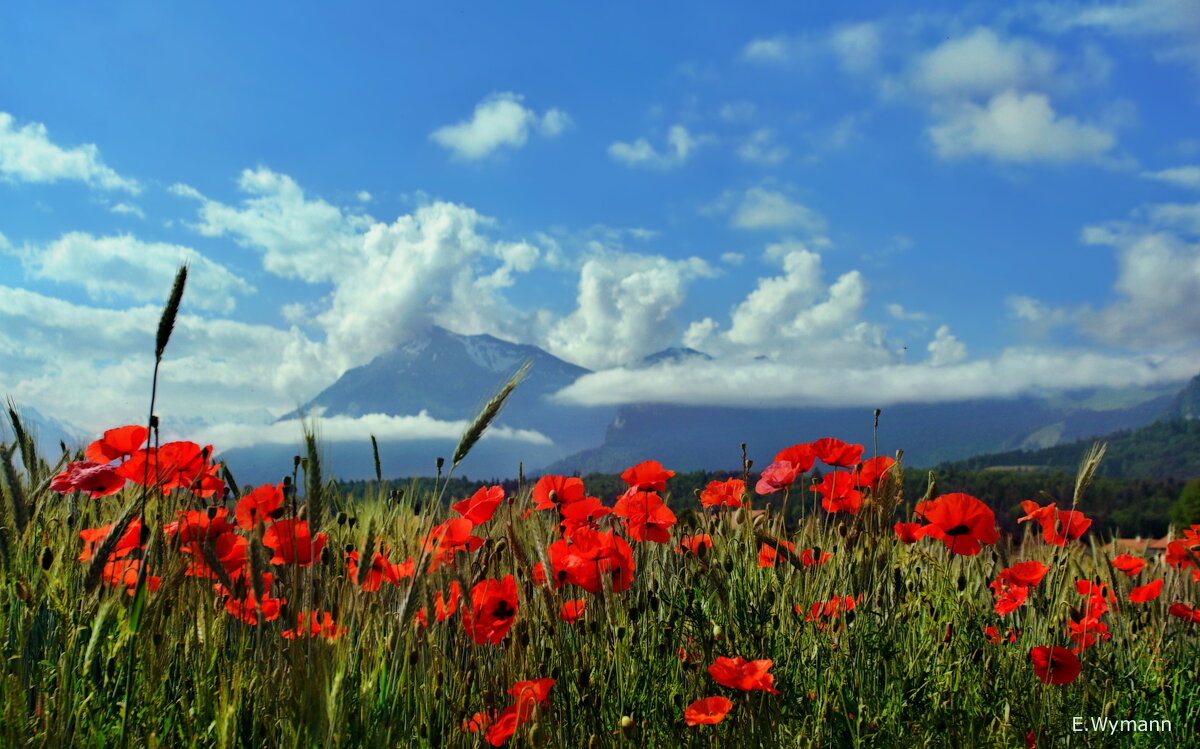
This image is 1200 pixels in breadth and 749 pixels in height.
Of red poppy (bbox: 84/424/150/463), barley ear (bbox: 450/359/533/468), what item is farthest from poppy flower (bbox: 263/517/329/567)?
red poppy (bbox: 84/424/150/463)

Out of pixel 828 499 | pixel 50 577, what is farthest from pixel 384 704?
pixel 828 499

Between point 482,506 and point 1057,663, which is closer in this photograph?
point 1057,663

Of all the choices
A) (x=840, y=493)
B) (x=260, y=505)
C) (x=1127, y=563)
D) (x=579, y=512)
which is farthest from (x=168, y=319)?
(x=1127, y=563)

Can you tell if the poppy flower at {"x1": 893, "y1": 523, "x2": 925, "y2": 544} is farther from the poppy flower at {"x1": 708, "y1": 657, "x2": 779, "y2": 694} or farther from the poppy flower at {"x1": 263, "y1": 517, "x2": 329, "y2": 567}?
the poppy flower at {"x1": 263, "y1": 517, "x2": 329, "y2": 567}

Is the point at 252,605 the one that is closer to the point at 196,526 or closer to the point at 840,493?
the point at 196,526

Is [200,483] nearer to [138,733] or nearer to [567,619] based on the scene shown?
[138,733]

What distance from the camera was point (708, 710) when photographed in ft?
6.50

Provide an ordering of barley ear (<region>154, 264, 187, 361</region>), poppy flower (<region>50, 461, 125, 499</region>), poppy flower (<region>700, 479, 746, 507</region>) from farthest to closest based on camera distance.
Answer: poppy flower (<region>700, 479, 746, 507</region>) → poppy flower (<region>50, 461, 125, 499</region>) → barley ear (<region>154, 264, 187, 361</region>)

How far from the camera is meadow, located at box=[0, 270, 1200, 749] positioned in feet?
6.12

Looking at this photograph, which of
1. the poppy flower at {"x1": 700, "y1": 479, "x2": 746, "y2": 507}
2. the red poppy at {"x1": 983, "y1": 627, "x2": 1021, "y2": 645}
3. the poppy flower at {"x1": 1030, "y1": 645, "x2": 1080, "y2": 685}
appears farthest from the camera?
the poppy flower at {"x1": 700, "y1": 479, "x2": 746, "y2": 507}

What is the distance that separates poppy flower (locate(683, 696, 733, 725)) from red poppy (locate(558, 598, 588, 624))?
0.67 meters

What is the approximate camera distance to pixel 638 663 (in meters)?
2.52

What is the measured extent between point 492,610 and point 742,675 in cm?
79

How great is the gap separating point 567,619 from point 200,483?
1.51m
